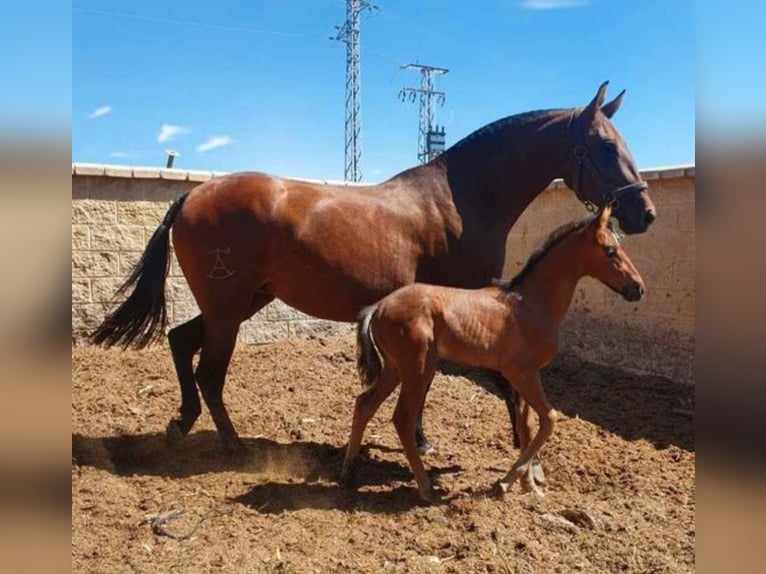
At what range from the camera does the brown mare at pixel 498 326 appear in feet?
11.6

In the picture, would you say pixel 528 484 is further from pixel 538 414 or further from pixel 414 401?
pixel 414 401

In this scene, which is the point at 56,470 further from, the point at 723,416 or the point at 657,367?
the point at 657,367

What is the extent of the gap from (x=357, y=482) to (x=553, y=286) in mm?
1729

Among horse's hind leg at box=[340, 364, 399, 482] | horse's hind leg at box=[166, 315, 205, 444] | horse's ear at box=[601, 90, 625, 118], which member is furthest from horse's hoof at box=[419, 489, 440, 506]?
horse's ear at box=[601, 90, 625, 118]

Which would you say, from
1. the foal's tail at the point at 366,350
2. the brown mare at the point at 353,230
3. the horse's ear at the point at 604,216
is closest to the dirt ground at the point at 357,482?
the brown mare at the point at 353,230

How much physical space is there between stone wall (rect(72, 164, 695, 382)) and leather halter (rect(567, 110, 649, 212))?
85.9 inches

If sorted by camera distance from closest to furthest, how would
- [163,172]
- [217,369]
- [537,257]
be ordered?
[537,257]
[217,369]
[163,172]

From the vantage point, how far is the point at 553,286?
378 cm

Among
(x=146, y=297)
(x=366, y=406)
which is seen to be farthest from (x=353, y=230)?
(x=146, y=297)

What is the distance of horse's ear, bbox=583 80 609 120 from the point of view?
409 cm

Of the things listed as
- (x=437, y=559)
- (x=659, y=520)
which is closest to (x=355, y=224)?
(x=437, y=559)

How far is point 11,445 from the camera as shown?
106 centimetres

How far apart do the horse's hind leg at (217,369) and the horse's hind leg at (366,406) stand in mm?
931

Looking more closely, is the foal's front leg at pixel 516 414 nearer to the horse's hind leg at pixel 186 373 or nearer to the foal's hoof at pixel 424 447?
the foal's hoof at pixel 424 447
